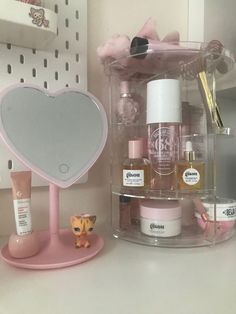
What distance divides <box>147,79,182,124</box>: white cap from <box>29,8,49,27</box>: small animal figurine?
0.19 meters

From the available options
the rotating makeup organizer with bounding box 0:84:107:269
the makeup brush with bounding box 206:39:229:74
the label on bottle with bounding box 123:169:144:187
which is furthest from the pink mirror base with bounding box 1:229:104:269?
the makeup brush with bounding box 206:39:229:74

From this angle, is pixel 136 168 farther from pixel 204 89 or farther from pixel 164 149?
pixel 204 89

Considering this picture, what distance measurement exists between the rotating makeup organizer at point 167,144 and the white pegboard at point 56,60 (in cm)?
6

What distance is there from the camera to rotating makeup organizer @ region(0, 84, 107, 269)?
397 mm

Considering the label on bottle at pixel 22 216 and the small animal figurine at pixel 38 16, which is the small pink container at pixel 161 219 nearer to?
the label on bottle at pixel 22 216

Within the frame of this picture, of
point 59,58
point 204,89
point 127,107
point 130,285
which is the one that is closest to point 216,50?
point 204,89

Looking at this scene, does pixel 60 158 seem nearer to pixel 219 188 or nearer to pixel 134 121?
pixel 134 121

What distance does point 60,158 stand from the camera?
43 centimetres

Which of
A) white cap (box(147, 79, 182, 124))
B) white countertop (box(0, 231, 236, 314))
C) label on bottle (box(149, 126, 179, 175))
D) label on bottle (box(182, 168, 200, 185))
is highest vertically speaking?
Answer: white cap (box(147, 79, 182, 124))

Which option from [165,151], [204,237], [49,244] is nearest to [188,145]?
[165,151]

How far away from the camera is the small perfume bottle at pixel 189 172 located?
0.48m

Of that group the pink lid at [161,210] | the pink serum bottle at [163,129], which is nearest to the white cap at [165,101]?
the pink serum bottle at [163,129]

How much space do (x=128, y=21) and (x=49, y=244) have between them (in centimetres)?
47

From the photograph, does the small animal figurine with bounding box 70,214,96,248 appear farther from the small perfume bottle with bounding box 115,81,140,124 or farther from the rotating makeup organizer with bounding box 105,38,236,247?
the small perfume bottle with bounding box 115,81,140,124
